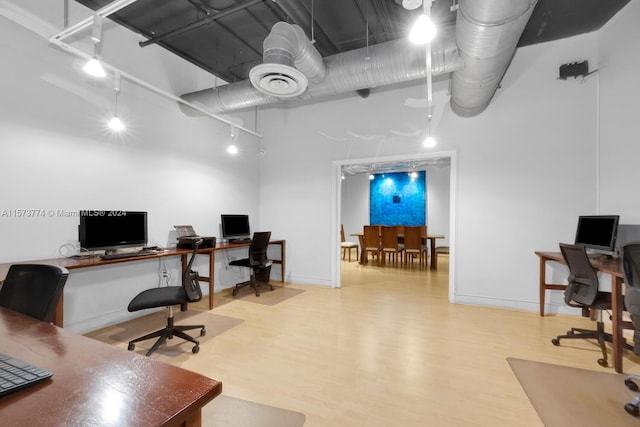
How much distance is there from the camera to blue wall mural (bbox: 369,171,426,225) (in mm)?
8656

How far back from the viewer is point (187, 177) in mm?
4246

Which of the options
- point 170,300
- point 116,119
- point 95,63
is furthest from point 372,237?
point 95,63

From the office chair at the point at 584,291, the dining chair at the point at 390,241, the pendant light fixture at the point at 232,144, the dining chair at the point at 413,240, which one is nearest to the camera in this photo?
the office chair at the point at 584,291

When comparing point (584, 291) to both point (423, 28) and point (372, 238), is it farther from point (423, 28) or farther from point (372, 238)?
point (372, 238)

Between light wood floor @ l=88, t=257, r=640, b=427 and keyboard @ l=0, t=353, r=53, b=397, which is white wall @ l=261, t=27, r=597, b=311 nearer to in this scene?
light wood floor @ l=88, t=257, r=640, b=427

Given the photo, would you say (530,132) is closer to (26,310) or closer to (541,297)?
(541,297)

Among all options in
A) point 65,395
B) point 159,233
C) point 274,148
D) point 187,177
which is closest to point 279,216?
point 274,148

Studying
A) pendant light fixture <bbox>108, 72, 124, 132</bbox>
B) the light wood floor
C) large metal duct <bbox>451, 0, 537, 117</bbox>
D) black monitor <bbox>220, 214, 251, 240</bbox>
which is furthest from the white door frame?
pendant light fixture <bbox>108, 72, 124, 132</bbox>

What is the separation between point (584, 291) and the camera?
2648mm

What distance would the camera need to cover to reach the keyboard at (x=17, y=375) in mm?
727

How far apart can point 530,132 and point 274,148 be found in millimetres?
4134

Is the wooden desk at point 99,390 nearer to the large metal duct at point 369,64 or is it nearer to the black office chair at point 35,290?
the black office chair at point 35,290

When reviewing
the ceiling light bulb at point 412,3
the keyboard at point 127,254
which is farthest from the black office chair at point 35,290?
the ceiling light bulb at point 412,3

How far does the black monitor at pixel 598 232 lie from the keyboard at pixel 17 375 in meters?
4.19
